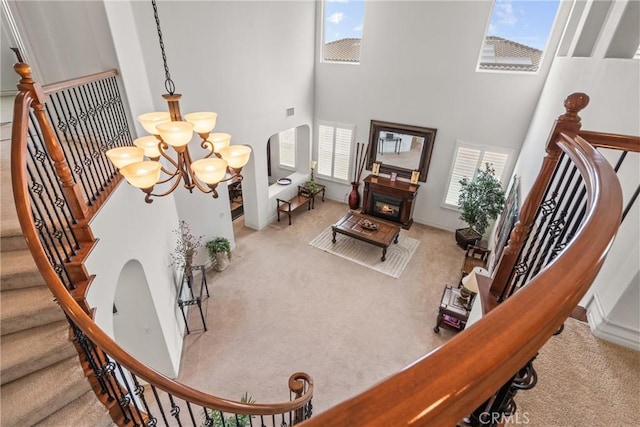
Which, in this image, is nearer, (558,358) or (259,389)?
(558,358)

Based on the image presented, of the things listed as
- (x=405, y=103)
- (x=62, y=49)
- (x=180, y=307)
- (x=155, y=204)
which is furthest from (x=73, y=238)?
(x=405, y=103)

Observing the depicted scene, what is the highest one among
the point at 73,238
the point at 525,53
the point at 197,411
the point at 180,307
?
the point at 525,53

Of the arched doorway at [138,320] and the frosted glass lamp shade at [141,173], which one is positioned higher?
the frosted glass lamp shade at [141,173]

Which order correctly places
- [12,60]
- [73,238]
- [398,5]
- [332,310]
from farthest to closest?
1. [398,5]
2. [332,310]
3. [12,60]
4. [73,238]

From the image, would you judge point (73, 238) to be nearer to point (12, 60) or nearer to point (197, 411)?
point (197, 411)

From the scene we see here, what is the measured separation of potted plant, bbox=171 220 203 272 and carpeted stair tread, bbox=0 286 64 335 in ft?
8.19

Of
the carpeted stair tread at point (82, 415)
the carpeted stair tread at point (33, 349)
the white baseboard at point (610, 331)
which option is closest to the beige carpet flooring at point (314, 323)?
the white baseboard at point (610, 331)

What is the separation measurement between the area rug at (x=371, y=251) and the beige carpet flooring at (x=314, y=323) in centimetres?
16

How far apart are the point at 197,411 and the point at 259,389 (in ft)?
2.54

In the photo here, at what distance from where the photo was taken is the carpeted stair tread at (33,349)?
1.88 m

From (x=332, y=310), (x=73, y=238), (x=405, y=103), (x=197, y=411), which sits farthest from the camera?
(x=405, y=103)

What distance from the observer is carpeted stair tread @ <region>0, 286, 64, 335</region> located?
2020 mm

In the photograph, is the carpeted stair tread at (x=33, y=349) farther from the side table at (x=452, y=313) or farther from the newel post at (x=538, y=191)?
the side table at (x=452, y=313)

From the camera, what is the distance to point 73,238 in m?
2.33
